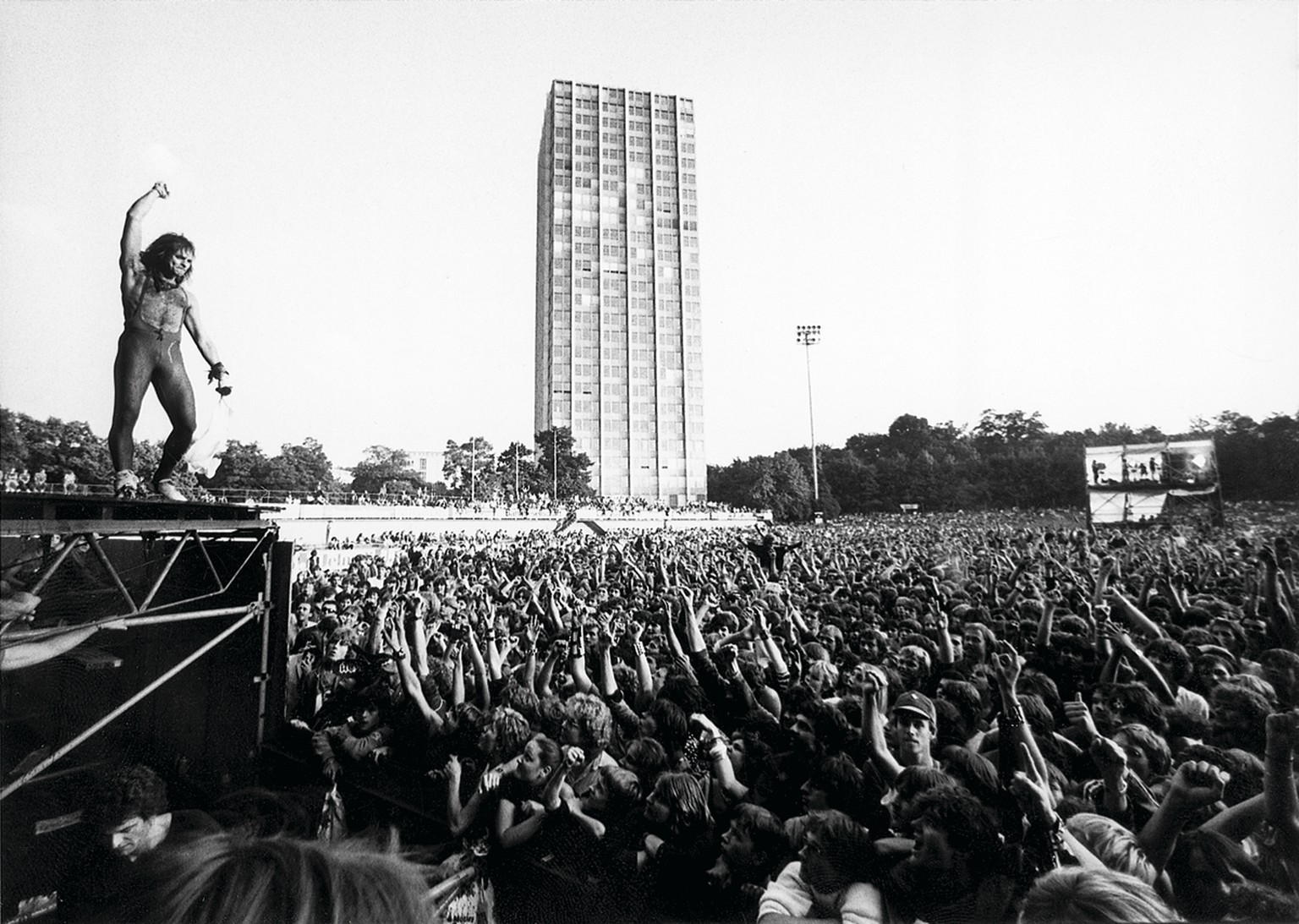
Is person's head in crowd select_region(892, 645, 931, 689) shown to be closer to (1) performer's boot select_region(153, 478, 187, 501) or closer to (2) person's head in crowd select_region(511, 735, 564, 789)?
(2) person's head in crowd select_region(511, 735, 564, 789)

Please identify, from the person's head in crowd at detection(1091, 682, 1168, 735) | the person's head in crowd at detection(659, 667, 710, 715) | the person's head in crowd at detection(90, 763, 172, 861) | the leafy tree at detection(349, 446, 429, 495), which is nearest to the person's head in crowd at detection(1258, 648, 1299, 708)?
the person's head in crowd at detection(1091, 682, 1168, 735)

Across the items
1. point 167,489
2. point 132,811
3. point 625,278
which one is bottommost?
point 132,811

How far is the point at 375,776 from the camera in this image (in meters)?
2.80

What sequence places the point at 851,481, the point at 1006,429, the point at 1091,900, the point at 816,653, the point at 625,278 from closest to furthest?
1. the point at 1091,900
2. the point at 816,653
3. the point at 1006,429
4. the point at 851,481
5. the point at 625,278

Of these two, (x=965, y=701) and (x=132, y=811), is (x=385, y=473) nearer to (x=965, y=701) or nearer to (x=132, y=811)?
(x=132, y=811)

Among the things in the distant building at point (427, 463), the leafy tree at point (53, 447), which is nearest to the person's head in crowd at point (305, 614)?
the distant building at point (427, 463)

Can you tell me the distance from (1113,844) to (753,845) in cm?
117

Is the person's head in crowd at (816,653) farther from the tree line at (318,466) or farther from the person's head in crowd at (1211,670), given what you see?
the tree line at (318,466)

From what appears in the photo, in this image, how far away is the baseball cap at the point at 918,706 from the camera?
2.14 metres

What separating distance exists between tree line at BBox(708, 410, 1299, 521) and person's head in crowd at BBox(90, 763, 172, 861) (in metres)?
2.96

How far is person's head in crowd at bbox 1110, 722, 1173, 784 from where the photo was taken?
2.11 meters

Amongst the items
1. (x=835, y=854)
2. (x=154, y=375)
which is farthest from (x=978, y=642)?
(x=154, y=375)

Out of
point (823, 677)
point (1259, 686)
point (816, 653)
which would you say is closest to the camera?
point (1259, 686)

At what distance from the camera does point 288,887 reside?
106cm
